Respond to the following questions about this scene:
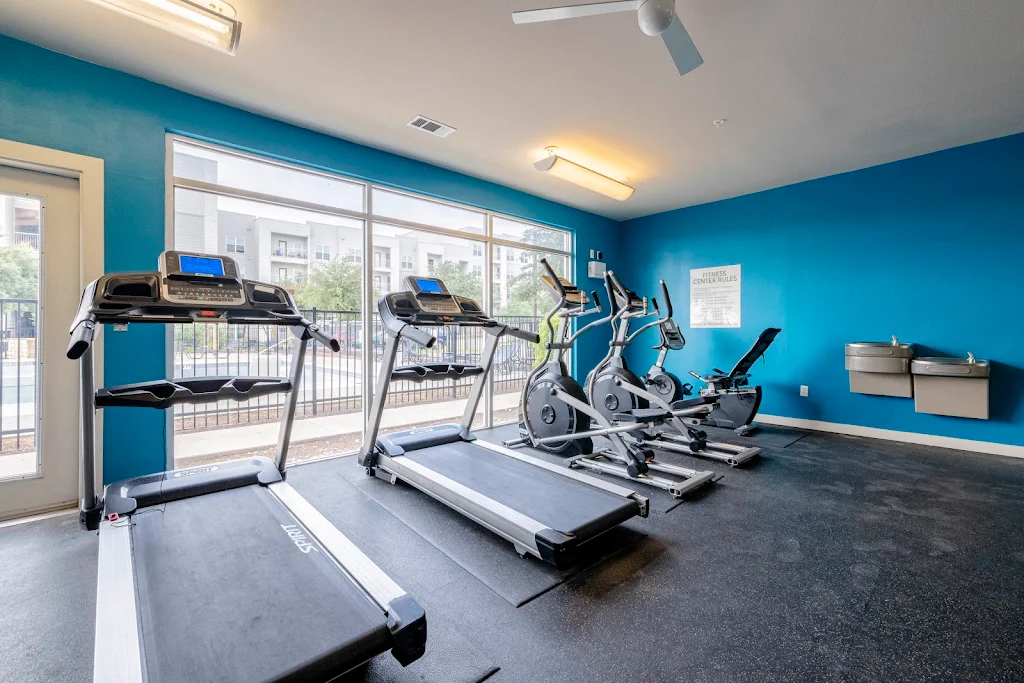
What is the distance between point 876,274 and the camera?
179 inches

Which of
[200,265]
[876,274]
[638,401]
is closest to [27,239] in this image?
[200,265]

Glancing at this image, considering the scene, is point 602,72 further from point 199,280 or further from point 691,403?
point 691,403

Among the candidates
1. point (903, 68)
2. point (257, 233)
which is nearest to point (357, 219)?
point (257, 233)

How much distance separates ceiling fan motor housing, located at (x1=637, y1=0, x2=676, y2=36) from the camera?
1.88 m

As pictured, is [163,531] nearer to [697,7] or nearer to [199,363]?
[199,363]

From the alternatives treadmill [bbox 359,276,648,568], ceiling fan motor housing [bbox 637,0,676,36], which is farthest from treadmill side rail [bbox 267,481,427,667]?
ceiling fan motor housing [bbox 637,0,676,36]

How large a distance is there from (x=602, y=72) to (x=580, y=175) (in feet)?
5.18

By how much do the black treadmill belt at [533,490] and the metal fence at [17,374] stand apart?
Result: 90.7 inches

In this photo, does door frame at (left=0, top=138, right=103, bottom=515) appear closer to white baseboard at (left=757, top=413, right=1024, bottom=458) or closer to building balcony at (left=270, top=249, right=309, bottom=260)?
building balcony at (left=270, top=249, right=309, bottom=260)

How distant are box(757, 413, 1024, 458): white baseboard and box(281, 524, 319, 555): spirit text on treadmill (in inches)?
208

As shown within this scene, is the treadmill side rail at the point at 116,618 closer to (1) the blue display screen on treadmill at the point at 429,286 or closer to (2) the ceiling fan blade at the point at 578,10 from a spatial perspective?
(1) the blue display screen on treadmill at the point at 429,286

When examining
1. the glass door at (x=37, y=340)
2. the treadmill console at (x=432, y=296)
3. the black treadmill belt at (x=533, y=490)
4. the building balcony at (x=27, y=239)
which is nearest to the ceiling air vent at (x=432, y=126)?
the treadmill console at (x=432, y=296)

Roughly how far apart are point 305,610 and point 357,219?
10.9 ft

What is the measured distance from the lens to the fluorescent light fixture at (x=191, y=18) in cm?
207
